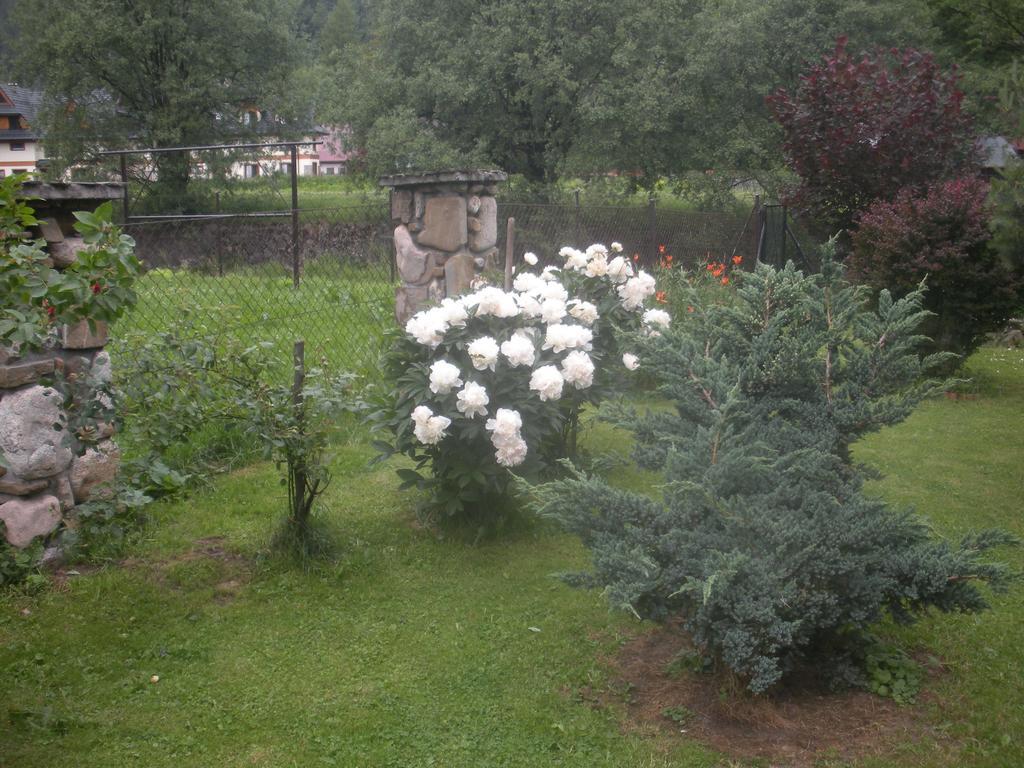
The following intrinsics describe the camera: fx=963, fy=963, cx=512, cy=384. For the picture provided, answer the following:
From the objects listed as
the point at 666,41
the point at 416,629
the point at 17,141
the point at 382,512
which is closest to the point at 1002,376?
the point at 382,512

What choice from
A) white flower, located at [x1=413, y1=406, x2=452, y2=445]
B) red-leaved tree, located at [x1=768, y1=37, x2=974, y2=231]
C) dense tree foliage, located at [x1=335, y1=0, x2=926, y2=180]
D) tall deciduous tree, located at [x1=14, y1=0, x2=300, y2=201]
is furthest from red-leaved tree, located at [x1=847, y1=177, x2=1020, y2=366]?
tall deciduous tree, located at [x1=14, y1=0, x2=300, y2=201]

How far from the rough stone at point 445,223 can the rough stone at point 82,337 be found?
3367mm

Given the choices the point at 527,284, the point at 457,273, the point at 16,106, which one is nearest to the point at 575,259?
the point at 527,284

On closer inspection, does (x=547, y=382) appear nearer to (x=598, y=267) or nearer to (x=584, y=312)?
(x=584, y=312)

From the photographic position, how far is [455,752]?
9.82 ft

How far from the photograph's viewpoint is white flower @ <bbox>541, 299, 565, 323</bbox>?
14.9 feet

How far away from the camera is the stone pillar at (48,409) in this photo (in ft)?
12.5

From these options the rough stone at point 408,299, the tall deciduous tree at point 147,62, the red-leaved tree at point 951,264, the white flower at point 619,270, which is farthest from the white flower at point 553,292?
the tall deciduous tree at point 147,62

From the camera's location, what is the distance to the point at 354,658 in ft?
11.6

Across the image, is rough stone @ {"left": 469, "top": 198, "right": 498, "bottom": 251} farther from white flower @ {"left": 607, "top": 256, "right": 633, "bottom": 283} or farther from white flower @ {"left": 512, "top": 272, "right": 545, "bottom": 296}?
white flower @ {"left": 512, "top": 272, "right": 545, "bottom": 296}

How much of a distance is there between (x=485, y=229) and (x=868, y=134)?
6.06 meters

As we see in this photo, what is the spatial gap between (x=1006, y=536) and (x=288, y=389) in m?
2.87

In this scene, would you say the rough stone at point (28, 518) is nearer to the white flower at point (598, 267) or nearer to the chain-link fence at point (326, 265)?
the chain-link fence at point (326, 265)

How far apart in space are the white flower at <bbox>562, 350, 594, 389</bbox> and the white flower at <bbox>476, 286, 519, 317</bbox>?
13.4 inches
